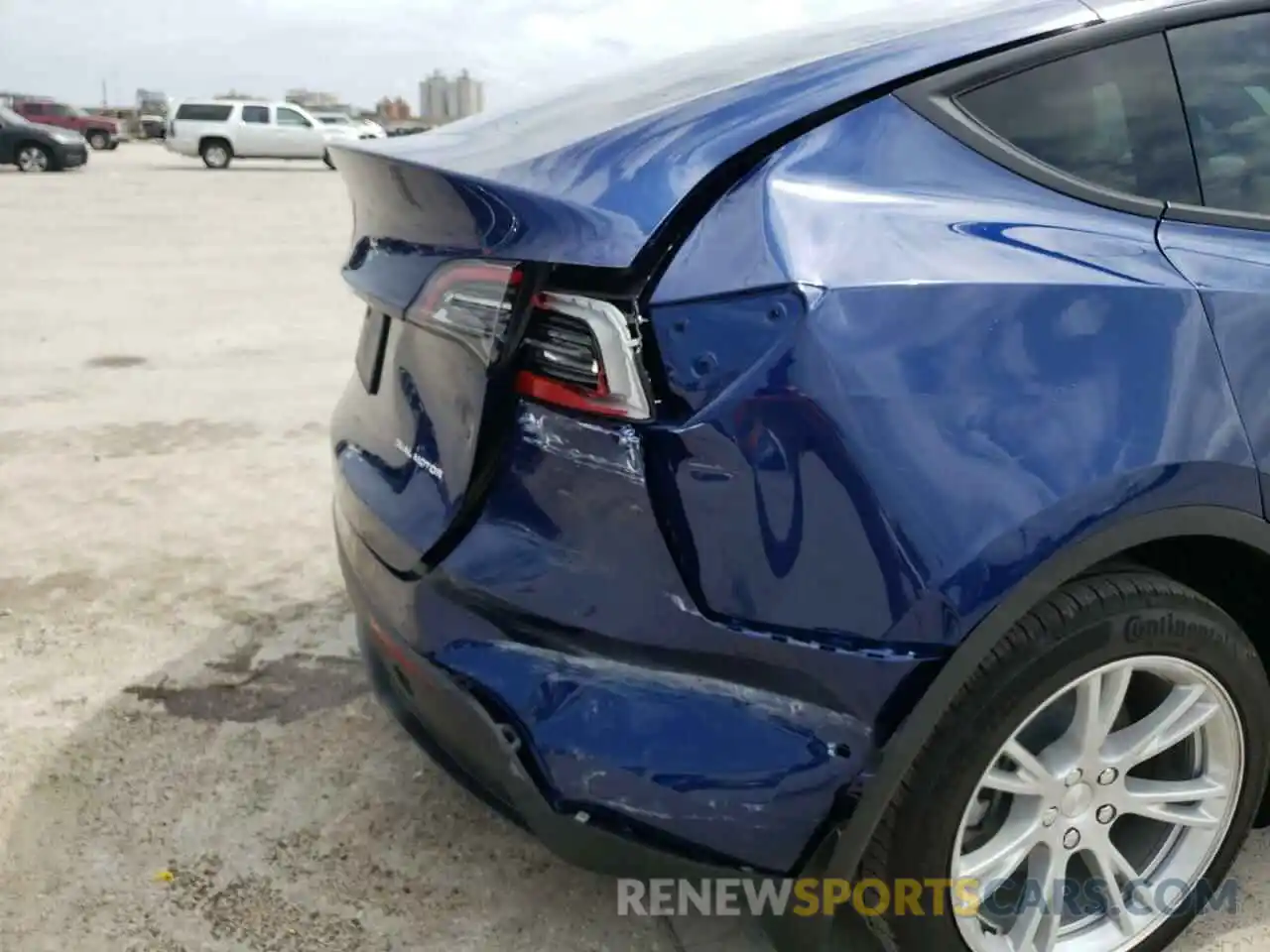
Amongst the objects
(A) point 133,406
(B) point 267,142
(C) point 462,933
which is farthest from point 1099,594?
(B) point 267,142

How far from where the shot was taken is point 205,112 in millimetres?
29547

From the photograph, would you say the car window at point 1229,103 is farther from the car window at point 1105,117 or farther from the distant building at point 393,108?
the distant building at point 393,108

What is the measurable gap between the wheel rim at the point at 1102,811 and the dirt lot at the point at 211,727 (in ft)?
0.77

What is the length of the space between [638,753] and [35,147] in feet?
90.9

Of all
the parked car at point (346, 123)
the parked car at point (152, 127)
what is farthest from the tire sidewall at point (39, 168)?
the parked car at point (152, 127)

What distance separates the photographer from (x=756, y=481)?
1590 millimetres

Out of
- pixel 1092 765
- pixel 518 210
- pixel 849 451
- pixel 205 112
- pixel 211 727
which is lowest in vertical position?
pixel 211 727

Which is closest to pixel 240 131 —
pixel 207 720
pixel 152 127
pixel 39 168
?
pixel 39 168

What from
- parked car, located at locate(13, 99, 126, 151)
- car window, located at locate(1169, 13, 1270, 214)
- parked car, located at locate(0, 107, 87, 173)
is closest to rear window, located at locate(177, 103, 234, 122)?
parked car, located at locate(0, 107, 87, 173)

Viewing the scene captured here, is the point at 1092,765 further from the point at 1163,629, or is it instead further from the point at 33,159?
the point at 33,159

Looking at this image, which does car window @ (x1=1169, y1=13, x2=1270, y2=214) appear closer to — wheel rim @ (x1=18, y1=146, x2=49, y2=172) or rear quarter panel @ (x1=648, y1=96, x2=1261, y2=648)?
rear quarter panel @ (x1=648, y1=96, x2=1261, y2=648)

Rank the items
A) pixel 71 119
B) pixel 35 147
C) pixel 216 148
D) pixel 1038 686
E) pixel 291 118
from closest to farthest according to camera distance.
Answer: pixel 1038 686 → pixel 35 147 → pixel 216 148 → pixel 291 118 → pixel 71 119

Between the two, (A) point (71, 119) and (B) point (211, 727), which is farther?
(A) point (71, 119)

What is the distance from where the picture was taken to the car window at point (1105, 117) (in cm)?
183
